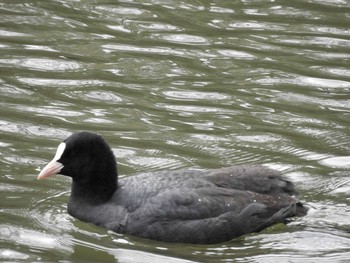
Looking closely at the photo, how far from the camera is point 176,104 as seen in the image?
36.1ft

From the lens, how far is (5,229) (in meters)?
8.16

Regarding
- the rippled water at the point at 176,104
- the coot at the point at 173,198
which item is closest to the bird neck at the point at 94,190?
the coot at the point at 173,198

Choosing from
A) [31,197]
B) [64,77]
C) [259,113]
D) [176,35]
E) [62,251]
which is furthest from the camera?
[176,35]

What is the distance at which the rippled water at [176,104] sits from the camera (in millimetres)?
8156

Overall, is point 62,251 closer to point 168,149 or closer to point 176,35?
point 168,149

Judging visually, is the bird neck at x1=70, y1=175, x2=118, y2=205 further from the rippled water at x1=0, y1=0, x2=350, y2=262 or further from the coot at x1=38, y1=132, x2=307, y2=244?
the rippled water at x1=0, y1=0, x2=350, y2=262

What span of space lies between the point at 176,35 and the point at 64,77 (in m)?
1.93

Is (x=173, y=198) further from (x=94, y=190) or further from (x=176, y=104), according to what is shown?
(x=176, y=104)

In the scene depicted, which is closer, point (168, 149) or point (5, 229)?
point (5, 229)

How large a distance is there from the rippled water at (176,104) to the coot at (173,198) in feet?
0.36

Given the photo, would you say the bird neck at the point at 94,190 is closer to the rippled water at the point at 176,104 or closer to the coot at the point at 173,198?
the coot at the point at 173,198

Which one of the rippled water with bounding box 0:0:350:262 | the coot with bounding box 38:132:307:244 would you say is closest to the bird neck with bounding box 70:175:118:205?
the coot with bounding box 38:132:307:244

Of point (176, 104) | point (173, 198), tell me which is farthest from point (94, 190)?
point (176, 104)

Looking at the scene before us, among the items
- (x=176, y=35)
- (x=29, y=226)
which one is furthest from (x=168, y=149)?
(x=176, y=35)
